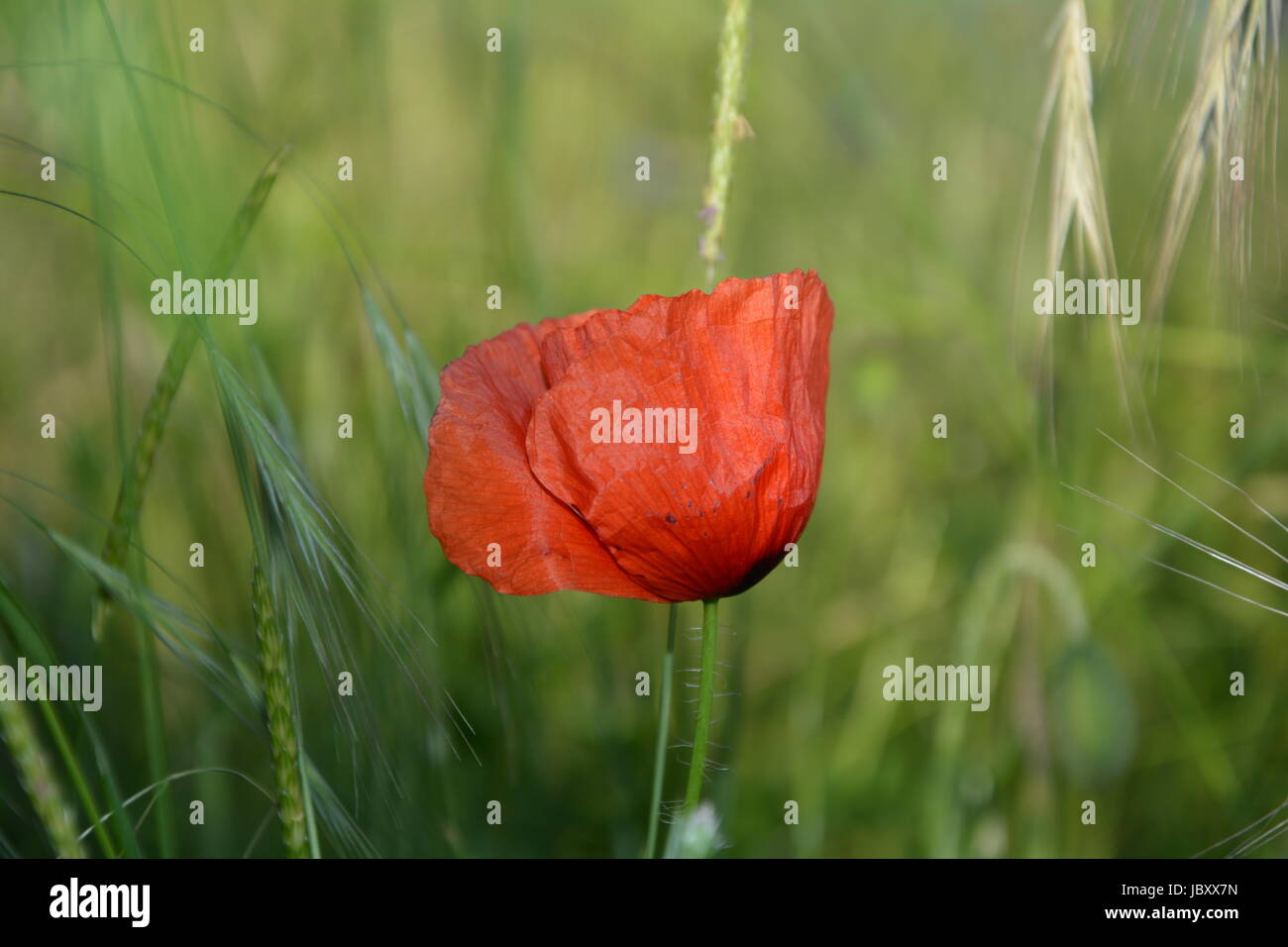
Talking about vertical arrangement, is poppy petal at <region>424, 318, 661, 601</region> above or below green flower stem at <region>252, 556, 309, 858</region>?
above

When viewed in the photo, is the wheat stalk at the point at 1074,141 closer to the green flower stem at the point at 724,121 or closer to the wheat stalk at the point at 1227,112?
the wheat stalk at the point at 1227,112

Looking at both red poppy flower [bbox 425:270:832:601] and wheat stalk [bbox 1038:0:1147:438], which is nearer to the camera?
red poppy flower [bbox 425:270:832:601]

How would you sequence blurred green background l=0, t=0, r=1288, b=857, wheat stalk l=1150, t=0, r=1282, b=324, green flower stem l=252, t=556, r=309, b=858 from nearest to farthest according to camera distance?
green flower stem l=252, t=556, r=309, b=858 → wheat stalk l=1150, t=0, r=1282, b=324 → blurred green background l=0, t=0, r=1288, b=857

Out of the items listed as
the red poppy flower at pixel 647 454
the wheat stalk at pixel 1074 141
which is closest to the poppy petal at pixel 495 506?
the red poppy flower at pixel 647 454

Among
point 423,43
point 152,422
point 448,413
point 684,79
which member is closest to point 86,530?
point 152,422

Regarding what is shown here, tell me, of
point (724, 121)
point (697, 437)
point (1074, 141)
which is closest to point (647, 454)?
point (697, 437)

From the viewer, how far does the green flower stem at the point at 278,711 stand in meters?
0.38

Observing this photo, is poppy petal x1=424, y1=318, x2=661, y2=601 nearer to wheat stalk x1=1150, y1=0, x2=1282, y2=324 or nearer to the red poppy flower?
the red poppy flower

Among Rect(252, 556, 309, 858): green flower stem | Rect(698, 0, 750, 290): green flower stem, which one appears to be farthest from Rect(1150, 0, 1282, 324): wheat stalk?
Rect(252, 556, 309, 858): green flower stem

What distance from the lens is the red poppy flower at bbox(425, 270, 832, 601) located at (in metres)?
0.40

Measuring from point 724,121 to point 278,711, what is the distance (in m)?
0.30

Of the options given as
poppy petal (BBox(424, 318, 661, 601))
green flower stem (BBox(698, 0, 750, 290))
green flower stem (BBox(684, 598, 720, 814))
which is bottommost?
green flower stem (BBox(684, 598, 720, 814))

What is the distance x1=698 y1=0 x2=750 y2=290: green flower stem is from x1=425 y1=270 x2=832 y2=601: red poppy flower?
0.17 ft

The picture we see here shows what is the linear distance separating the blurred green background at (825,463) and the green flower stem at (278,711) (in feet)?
0.16
